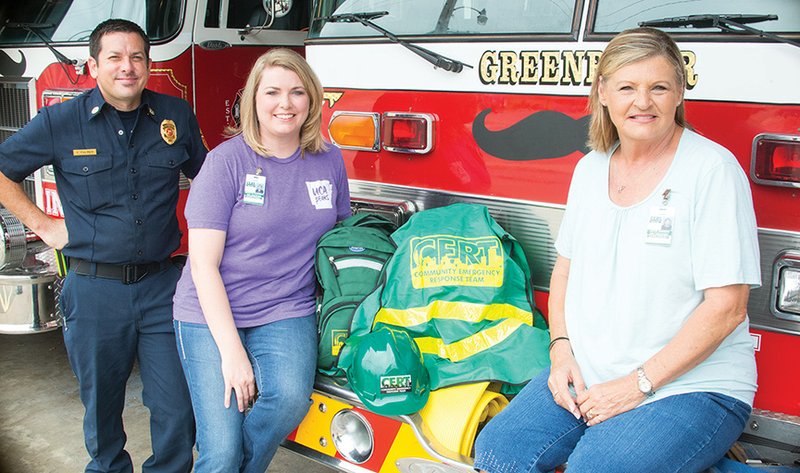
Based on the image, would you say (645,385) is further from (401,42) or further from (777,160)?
(401,42)

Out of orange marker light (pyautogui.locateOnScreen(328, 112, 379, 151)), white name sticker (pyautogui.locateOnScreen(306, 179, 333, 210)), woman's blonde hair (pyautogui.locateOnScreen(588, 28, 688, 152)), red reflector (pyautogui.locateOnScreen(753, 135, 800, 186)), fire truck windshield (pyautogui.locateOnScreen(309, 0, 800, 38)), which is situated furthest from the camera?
orange marker light (pyautogui.locateOnScreen(328, 112, 379, 151))

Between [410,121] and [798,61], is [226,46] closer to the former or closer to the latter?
[410,121]

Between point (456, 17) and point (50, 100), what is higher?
point (456, 17)

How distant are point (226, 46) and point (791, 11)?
3.21 metres

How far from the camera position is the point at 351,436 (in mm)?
2744

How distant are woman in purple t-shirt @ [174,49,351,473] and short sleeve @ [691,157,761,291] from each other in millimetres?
1330

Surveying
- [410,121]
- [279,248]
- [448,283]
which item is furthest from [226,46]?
[448,283]

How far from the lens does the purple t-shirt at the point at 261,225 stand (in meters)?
2.76

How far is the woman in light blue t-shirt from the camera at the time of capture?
6.88ft

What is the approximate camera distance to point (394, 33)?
127 inches

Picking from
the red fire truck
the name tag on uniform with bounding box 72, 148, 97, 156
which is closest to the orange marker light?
the red fire truck

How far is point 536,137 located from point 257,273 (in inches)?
42.4

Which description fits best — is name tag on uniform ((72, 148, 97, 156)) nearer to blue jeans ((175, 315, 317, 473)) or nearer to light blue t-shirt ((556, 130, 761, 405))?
blue jeans ((175, 315, 317, 473))

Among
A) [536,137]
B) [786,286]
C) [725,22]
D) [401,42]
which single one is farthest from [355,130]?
[786,286]
